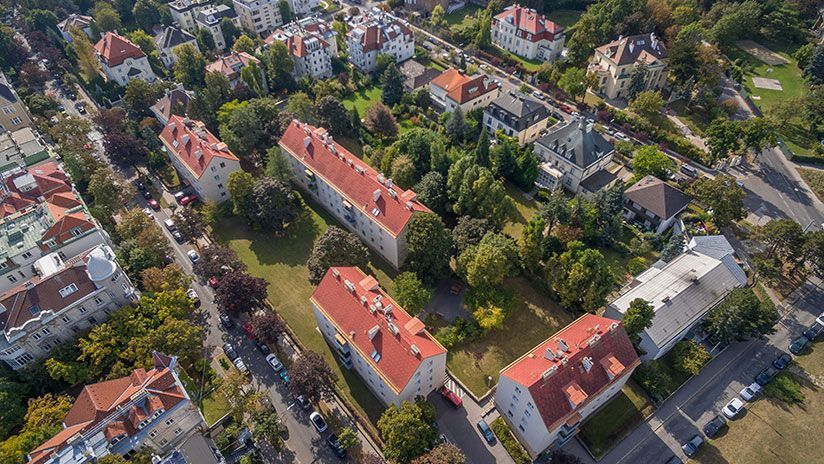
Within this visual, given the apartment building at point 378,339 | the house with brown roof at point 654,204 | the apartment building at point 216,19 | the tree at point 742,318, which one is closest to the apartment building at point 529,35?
the house with brown roof at point 654,204

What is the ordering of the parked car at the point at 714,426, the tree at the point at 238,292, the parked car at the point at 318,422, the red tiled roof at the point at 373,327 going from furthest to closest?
the tree at the point at 238,292, the parked car at the point at 318,422, the parked car at the point at 714,426, the red tiled roof at the point at 373,327

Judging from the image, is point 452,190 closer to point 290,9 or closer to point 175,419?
point 175,419

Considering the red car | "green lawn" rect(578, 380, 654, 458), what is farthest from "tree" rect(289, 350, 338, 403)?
"green lawn" rect(578, 380, 654, 458)

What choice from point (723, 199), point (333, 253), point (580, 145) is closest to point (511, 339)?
point (333, 253)

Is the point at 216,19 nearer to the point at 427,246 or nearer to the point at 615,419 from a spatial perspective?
the point at 427,246

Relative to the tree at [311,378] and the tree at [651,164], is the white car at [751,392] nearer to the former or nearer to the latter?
the tree at [651,164]
